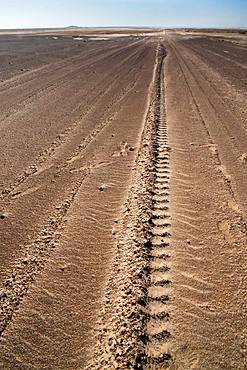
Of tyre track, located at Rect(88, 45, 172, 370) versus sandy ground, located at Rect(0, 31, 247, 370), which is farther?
sandy ground, located at Rect(0, 31, 247, 370)

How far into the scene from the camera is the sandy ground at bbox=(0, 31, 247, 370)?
330 centimetres

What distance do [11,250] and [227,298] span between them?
2.61 metres

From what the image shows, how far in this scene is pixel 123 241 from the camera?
4.68 meters

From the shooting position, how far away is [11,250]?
4617mm

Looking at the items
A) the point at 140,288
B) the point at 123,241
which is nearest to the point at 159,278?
the point at 140,288

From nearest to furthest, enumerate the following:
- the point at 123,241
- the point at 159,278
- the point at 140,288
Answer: the point at 140,288
the point at 159,278
the point at 123,241

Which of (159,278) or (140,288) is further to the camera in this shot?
(159,278)

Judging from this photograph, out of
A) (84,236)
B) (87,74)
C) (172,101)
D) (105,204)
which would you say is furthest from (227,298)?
(87,74)

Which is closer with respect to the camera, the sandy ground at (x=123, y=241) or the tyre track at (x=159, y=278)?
the tyre track at (x=159, y=278)

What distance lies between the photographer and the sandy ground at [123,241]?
330 centimetres

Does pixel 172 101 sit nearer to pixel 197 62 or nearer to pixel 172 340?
pixel 172 340

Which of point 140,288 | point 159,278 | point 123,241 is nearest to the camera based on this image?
point 140,288

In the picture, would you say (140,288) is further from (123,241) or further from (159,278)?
(123,241)

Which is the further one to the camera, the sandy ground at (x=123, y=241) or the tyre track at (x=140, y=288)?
the sandy ground at (x=123, y=241)
